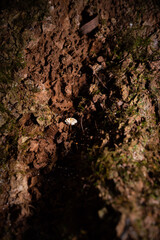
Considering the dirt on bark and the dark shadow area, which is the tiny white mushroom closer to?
the dirt on bark

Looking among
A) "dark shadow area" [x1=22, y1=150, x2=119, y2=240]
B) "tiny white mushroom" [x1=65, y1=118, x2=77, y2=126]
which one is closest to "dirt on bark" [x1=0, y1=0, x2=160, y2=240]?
"dark shadow area" [x1=22, y1=150, x2=119, y2=240]

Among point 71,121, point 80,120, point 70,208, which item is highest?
point 71,121

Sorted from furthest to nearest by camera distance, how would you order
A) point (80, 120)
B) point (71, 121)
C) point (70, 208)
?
point (80, 120) → point (71, 121) → point (70, 208)

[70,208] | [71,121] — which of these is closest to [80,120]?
[71,121]

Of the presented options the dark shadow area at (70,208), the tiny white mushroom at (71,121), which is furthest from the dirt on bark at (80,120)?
the tiny white mushroom at (71,121)

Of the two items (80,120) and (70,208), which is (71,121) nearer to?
(80,120)

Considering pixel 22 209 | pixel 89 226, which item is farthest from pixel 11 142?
pixel 89 226

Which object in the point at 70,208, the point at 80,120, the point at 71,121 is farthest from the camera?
the point at 80,120

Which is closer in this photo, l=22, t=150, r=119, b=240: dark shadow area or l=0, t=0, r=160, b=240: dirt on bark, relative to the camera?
l=22, t=150, r=119, b=240: dark shadow area

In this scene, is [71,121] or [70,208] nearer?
[70,208]
